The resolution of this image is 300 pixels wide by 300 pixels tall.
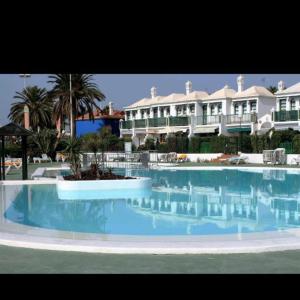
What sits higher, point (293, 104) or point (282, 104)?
point (282, 104)

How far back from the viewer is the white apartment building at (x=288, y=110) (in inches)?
1556

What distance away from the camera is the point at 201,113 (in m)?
51.0

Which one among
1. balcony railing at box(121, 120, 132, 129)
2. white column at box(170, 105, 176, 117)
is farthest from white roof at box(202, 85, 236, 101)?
balcony railing at box(121, 120, 132, 129)

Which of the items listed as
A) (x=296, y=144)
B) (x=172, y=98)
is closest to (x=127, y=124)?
(x=172, y=98)

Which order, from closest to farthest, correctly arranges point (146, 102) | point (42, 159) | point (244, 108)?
point (42, 159)
point (244, 108)
point (146, 102)

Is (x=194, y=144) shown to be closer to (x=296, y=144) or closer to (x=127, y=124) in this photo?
(x=296, y=144)

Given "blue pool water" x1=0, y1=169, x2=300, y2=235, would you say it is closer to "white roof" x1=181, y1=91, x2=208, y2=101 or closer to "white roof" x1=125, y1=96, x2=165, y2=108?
"white roof" x1=181, y1=91, x2=208, y2=101

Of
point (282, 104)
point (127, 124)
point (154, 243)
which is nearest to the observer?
point (154, 243)

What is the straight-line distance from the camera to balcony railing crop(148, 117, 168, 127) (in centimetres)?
5316

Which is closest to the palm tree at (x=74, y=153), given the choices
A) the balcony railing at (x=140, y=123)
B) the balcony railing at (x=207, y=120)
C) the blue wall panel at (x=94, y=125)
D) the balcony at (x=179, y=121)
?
the balcony railing at (x=207, y=120)

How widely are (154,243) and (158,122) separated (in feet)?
154

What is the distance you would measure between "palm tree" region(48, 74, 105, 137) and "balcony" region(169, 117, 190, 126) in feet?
30.3
